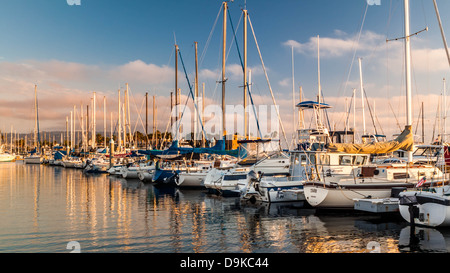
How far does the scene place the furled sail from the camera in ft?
76.0

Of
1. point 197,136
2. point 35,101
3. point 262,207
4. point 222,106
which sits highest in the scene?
point 35,101

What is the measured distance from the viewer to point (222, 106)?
42500mm

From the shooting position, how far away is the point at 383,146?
76.4ft

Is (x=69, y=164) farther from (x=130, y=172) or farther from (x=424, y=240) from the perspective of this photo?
(x=424, y=240)

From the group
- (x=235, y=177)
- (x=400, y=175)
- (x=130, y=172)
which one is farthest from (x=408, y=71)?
(x=130, y=172)

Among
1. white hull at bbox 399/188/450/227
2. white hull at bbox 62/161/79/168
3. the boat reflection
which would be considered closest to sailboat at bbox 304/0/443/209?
white hull at bbox 399/188/450/227

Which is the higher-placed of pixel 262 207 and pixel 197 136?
pixel 197 136

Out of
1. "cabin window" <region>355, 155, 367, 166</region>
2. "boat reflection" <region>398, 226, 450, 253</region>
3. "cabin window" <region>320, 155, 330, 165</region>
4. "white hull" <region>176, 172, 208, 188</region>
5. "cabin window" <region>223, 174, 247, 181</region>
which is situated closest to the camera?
"boat reflection" <region>398, 226, 450, 253</region>

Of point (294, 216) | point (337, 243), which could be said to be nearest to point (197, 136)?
→ point (294, 216)

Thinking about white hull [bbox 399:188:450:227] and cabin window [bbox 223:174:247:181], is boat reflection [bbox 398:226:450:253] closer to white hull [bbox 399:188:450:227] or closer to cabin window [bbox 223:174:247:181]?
white hull [bbox 399:188:450:227]

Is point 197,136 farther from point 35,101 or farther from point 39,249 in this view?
point 35,101

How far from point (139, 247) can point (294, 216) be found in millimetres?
10359

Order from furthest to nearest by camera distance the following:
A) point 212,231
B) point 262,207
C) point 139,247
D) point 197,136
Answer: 1. point 197,136
2. point 262,207
3. point 212,231
4. point 139,247
